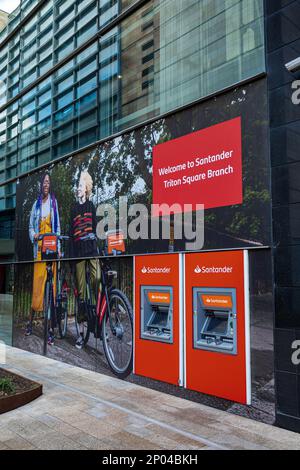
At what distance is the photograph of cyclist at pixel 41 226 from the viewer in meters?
10.8

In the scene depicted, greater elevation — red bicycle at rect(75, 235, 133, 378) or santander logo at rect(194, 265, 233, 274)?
santander logo at rect(194, 265, 233, 274)

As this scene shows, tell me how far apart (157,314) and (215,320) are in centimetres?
135

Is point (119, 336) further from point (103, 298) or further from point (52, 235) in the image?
point (52, 235)

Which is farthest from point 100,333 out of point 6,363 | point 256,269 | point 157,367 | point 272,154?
point 272,154

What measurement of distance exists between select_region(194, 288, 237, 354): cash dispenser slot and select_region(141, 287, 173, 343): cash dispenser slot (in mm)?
635

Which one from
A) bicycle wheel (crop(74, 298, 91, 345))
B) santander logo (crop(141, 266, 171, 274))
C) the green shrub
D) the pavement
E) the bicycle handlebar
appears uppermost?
the bicycle handlebar

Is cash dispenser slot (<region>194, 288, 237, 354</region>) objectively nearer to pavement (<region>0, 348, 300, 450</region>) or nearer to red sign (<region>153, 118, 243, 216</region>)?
pavement (<region>0, 348, 300, 450</region>)

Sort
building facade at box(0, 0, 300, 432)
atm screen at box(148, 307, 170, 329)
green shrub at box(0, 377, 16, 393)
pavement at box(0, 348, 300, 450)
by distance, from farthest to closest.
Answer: atm screen at box(148, 307, 170, 329)
green shrub at box(0, 377, 16, 393)
building facade at box(0, 0, 300, 432)
pavement at box(0, 348, 300, 450)

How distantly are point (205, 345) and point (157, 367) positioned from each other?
1.24 metres

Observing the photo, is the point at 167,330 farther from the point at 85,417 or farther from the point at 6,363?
the point at 6,363

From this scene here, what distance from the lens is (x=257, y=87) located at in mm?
5941

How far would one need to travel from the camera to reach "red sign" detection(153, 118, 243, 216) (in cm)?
617

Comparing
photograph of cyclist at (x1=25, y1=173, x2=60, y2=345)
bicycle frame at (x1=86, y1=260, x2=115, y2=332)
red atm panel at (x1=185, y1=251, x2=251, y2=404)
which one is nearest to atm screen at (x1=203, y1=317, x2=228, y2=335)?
red atm panel at (x1=185, y1=251, x2=251, y2=404)

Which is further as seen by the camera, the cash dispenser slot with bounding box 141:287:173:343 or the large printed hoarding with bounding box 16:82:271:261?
the cash dispenser slot with bounding box 141:287:173:343
